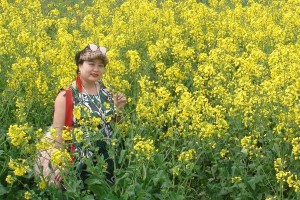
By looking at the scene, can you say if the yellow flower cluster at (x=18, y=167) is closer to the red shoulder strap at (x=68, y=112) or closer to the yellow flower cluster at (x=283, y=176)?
the red shoulder strap at (x=68, y=112)

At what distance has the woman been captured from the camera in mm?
4531

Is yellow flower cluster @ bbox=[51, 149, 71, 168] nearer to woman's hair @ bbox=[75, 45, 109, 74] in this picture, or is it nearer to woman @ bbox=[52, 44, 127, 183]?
woman @ bbox=[52, 44, 127, 183]

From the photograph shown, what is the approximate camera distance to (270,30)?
7086mm

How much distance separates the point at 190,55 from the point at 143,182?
98.8 inches

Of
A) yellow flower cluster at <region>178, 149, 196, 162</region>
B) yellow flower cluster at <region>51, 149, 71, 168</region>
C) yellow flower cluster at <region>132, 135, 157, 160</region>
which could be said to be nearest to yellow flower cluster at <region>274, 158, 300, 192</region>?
yellow flower cluster at <region>178, 149, 196, 162</region>

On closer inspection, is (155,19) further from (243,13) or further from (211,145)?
Result: (211,145)

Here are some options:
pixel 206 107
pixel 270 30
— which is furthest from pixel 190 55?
pixel 206 107

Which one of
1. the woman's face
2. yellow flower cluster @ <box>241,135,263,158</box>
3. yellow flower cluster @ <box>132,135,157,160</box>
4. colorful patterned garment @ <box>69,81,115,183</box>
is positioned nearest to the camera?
yellow flower cluster @ <box>132,135,157,160</box>

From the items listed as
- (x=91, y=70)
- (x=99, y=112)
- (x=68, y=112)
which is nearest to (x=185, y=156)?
(x=99, y=112)

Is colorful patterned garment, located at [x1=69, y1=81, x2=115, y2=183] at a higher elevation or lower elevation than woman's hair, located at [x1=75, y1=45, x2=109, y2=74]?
lower

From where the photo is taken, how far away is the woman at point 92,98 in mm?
4531

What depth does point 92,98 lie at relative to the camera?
4750 millimetres

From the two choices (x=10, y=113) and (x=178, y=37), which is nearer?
(x=10, y=113)

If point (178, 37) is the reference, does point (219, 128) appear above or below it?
below
